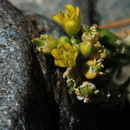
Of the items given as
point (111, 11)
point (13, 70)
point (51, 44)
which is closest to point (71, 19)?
point (51, 44)

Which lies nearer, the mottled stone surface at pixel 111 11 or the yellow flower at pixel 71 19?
the yellow flower at pixel 71 19

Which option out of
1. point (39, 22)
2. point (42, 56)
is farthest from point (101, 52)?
point (39, 22)

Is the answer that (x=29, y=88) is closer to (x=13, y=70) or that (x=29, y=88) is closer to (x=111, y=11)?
(x=13, y=70)

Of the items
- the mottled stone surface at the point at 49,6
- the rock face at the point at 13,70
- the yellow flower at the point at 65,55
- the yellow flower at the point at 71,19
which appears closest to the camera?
the rock face at the point at 13,70

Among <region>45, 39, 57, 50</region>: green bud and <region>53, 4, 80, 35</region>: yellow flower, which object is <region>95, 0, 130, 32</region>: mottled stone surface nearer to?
<region>53, 4, 80, 35</region>: yellow flower

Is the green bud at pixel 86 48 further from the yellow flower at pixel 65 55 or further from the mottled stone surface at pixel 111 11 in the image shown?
the mottled stone surface at pixel 111 11

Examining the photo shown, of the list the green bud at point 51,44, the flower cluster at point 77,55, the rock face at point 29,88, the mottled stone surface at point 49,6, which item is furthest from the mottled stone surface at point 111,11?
the green bud at point 51,44

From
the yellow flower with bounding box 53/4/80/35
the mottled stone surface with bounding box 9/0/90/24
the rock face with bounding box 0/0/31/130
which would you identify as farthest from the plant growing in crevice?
the mottled stone surface with bounding box 9/0/90/24
